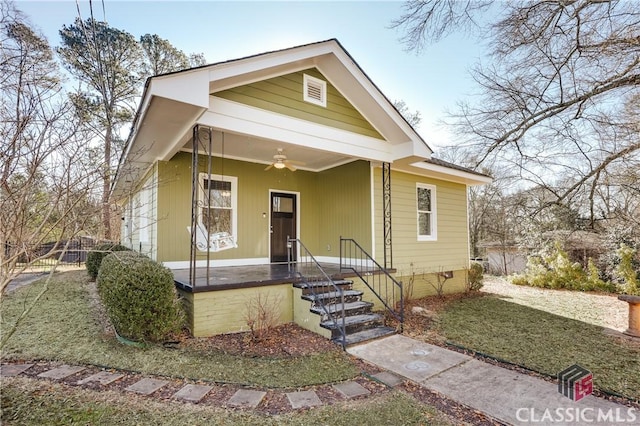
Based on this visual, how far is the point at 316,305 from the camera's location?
5.46 metres

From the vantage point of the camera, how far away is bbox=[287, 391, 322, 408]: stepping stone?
3.15 metres

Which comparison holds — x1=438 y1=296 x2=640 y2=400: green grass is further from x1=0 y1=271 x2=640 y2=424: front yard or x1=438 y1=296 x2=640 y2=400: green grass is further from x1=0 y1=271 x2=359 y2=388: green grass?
x1=0 y1=271 x2=359 y2=388: green grass

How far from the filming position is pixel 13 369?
12.1 feet

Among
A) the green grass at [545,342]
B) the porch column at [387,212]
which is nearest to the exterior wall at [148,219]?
the porch column at [387,212]

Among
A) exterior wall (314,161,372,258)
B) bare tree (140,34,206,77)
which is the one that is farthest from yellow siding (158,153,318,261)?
bare tree (140,34,206,77)

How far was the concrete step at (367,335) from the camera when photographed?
485 cm

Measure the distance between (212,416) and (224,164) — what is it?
20.9 ft

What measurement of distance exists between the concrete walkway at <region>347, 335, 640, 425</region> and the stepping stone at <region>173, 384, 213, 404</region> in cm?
204

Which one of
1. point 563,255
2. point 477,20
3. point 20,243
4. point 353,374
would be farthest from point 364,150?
point 563,255

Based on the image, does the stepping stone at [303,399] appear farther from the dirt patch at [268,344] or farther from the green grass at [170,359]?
the dirt patch at [268,344]

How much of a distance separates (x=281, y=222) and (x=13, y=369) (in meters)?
6.18

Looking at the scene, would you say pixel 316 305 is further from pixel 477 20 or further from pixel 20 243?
pixel 477 20

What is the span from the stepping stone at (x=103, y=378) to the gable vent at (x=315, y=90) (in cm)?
520

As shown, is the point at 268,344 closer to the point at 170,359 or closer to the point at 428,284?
the point at 170,359
